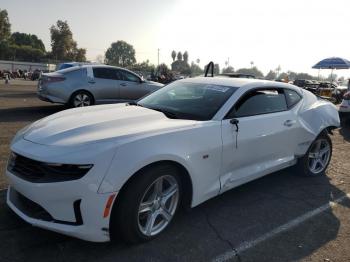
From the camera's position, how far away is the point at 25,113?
31.6 ft

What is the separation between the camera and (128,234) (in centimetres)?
303

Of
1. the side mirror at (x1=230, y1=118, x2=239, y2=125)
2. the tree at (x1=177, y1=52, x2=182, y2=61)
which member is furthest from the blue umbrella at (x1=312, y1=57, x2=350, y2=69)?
the tree at (x1=177, y1=52, x2=182, y2=61)

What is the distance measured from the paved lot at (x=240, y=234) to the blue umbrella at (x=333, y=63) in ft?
62.9

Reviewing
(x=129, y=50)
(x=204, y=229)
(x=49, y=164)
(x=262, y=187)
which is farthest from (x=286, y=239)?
(x=129, y=50)

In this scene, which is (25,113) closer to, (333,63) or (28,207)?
(28,207)

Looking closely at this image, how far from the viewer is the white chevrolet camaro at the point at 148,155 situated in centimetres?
281

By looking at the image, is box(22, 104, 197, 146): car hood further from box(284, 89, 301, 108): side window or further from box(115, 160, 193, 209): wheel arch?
box(284, 89, 301, 108): side window

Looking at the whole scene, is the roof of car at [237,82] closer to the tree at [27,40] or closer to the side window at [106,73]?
the side window at [106,73]

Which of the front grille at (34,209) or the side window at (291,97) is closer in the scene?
the front grille at (34,209)

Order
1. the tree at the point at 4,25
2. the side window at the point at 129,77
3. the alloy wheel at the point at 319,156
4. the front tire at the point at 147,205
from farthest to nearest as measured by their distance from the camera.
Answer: the tree at the point at 4,25 < the side window at the point at 129,77 < the alloy wheel at the point at 319,156 < the front tire at the point at 147,205

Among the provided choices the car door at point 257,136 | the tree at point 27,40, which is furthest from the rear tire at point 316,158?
the tree at point 27,40

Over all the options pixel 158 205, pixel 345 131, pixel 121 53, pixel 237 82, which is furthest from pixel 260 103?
pixel 121 53

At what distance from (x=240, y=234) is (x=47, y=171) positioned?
193 cm

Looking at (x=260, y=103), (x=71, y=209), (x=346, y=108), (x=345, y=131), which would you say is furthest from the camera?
(x=346, y=108)
